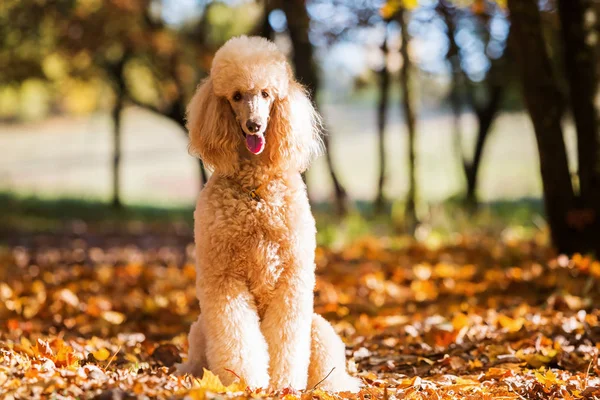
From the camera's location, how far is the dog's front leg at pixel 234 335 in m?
2.96

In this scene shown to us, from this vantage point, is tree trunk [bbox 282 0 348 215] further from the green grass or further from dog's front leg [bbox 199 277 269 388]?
dog's front leg [bbox 199 277 269 388]

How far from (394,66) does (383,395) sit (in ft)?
39.6

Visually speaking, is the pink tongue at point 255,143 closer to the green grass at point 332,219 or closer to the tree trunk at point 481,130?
the green grass at point 332,219

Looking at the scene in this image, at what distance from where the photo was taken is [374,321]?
544 centimetres

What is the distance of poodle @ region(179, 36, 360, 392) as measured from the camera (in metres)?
2.99

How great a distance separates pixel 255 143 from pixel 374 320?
2.95m

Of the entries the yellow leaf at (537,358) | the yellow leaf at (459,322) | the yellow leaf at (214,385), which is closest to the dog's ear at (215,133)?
the yellow leaf at (214,385)

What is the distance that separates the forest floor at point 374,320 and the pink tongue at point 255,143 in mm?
1071

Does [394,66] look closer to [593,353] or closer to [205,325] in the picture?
[593,353]

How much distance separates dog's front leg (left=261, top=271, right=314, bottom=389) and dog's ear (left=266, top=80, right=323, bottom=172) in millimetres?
577

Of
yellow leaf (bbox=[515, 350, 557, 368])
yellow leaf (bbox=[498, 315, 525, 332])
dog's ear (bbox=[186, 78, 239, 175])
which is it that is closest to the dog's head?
dog's ear (bbox=[186, 78, 239, 175])

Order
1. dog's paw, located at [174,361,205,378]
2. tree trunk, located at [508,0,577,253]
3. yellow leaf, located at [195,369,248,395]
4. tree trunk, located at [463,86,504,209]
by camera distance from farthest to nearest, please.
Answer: tree trunk, located at [463,86,504,209] → tree trunk, located at [508,0,577,253] → dog's paw, located at [174,361,205,378] → yellow leaf, located at [195,369,248,395]

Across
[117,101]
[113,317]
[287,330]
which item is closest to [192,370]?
[287,330]

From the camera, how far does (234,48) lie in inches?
120
